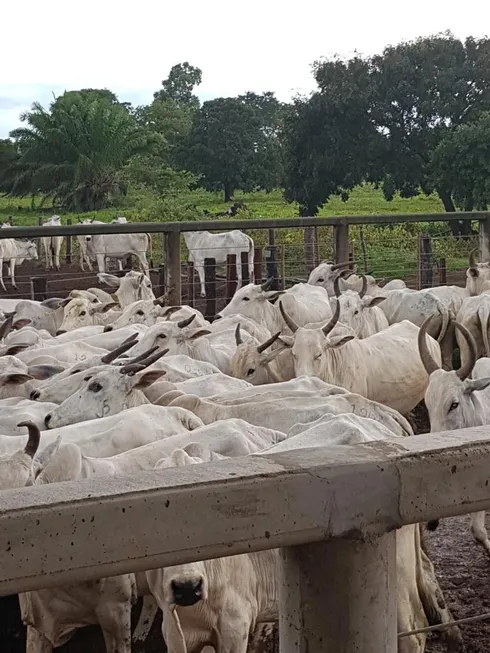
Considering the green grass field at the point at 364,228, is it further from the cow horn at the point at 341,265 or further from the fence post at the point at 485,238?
the cow horn at the point at 341,265

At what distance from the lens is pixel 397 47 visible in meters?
31.7

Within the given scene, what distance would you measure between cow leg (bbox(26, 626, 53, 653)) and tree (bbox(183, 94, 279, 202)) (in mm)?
46553

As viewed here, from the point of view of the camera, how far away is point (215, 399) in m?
6.01

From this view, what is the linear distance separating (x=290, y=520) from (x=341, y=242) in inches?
388

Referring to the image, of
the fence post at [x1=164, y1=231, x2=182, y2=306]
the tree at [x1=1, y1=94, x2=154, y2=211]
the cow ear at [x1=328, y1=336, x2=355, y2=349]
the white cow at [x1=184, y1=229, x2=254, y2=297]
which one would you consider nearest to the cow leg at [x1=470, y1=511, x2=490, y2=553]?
the cow ear at [x1=328, y1=336, x2=355, y2=349]

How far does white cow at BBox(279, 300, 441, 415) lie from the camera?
759 cm

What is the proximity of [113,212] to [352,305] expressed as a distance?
2578 cm

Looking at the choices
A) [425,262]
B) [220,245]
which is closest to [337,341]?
[425,262]

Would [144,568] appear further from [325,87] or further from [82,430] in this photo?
[325,87]

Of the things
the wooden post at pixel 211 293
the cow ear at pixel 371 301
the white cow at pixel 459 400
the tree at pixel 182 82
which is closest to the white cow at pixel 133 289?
the wooden post at pixel 211 293

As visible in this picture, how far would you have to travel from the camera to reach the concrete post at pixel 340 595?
→ 1.64 meters

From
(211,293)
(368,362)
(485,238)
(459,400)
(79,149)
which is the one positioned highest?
(79,149)

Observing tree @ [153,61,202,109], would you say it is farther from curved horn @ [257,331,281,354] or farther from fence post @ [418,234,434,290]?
curved horn @ [257,331,281,354]

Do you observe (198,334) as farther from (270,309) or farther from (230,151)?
(230,151)
